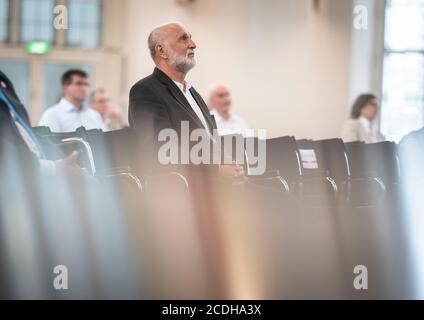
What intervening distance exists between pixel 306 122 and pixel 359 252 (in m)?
4.65

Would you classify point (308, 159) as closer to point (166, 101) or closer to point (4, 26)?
point (166, 101)

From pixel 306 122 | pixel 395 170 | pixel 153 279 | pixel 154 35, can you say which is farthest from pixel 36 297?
pixel 306 122

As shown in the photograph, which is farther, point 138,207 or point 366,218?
point 366,218

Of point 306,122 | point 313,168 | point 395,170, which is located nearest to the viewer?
point 313,168

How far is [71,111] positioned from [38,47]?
5625 mm

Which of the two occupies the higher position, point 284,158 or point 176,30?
point 176,30

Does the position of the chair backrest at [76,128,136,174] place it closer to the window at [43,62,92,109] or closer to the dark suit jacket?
the dark suit jacket

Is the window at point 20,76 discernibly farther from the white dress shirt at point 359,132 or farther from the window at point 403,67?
the white dress shirt at point 359,132

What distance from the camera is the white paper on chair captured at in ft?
15.1

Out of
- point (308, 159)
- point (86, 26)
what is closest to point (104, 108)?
point (308, 159)

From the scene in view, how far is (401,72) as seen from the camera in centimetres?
992

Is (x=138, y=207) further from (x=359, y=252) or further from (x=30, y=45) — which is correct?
(x=30, y=45)

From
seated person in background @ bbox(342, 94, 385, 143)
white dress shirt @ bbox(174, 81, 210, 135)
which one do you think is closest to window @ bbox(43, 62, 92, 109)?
seated person in background @ bbox(342, 94, 385, 143)

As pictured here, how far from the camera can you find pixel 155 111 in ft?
11.4
